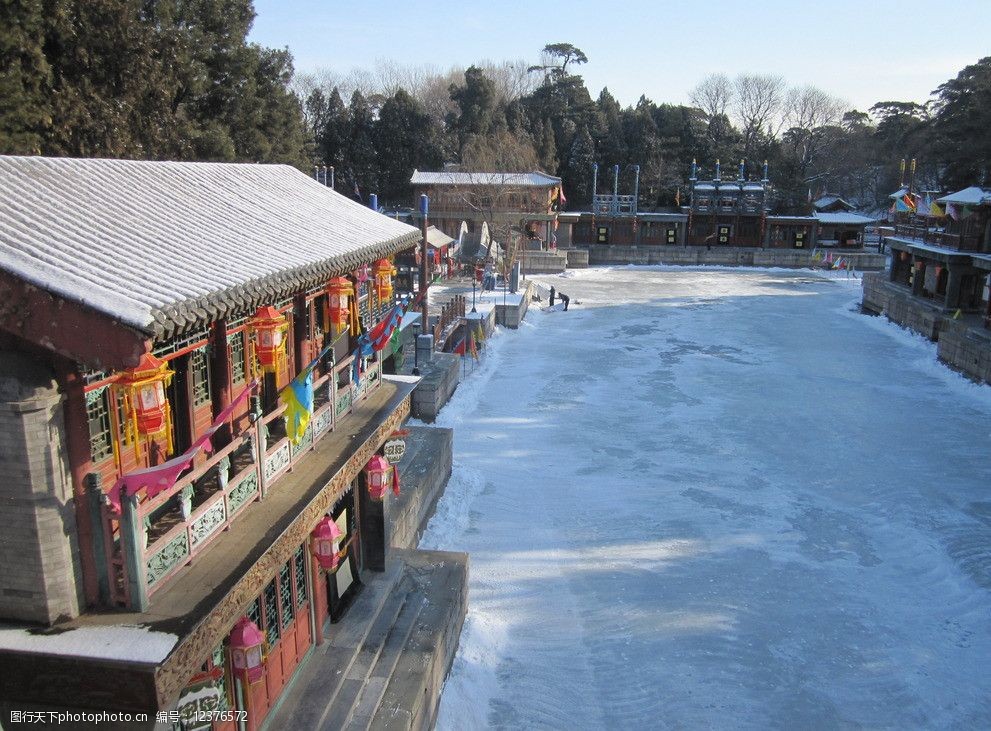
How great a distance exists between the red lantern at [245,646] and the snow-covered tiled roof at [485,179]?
147 ft

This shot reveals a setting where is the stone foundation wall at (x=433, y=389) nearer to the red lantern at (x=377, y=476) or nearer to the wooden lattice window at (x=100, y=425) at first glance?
the red lantern at (x=377, y=476)

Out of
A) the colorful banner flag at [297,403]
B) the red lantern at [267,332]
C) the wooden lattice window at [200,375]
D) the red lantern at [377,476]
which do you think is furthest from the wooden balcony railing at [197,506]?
the red lantern at [377,476]

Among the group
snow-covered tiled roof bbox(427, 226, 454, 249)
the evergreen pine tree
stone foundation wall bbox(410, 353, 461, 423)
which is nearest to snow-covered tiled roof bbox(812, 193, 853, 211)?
snow-covered tiled roof bbox(427, 226, 454, 249)

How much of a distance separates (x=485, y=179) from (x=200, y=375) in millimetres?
45043

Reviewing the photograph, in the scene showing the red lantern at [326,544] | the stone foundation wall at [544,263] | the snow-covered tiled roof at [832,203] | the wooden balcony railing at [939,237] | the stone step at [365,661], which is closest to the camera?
the stone step at [365,661]

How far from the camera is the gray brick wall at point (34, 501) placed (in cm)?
504

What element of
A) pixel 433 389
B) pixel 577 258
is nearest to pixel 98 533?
pixel 433 389

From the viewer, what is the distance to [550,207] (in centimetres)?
5403

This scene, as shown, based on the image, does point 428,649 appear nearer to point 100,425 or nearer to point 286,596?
point 286,596

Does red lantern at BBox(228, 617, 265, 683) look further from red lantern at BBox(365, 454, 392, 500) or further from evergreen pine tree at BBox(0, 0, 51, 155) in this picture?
evergreen pine tree at BBox(0, 0, 51, 155)

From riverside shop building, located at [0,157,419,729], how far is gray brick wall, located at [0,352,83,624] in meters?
0.01

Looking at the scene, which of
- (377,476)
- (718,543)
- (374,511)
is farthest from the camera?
(718,543)

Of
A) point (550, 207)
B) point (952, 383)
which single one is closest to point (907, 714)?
point (952, 383)

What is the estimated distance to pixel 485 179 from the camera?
168 feet
